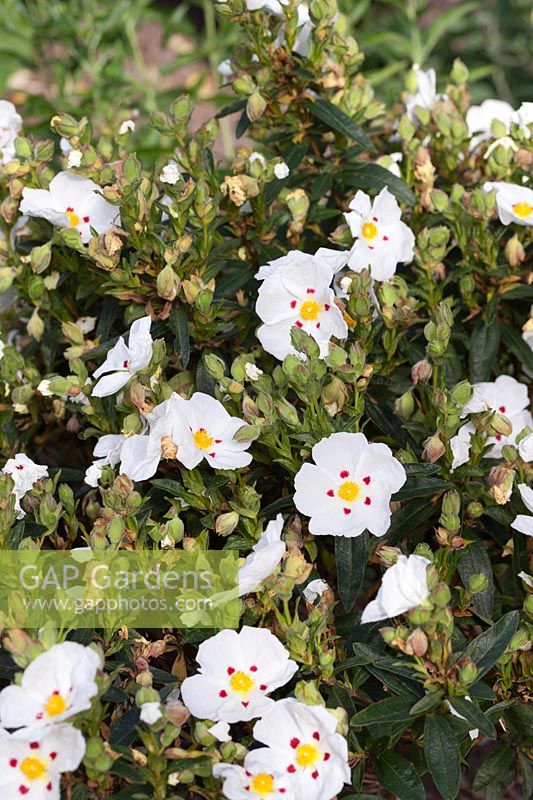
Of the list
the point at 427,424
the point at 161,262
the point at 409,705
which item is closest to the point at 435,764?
the point at 409,705

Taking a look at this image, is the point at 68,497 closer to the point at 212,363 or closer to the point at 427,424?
the point at 212,363

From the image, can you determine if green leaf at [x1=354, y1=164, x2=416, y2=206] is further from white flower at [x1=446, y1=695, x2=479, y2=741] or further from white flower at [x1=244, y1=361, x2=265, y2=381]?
white flower at [x1=446, y1=695, x2=479, y2=741]

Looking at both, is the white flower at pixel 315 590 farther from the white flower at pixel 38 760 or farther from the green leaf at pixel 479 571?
the white flower at pixel 38 760

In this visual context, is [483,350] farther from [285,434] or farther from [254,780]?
[254,780]

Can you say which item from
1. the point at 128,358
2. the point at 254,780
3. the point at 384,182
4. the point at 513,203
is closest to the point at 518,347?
the point at 513,203

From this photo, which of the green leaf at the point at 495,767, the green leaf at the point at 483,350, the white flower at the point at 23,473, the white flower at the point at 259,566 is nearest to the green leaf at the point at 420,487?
the white flower at the point at 259,566
